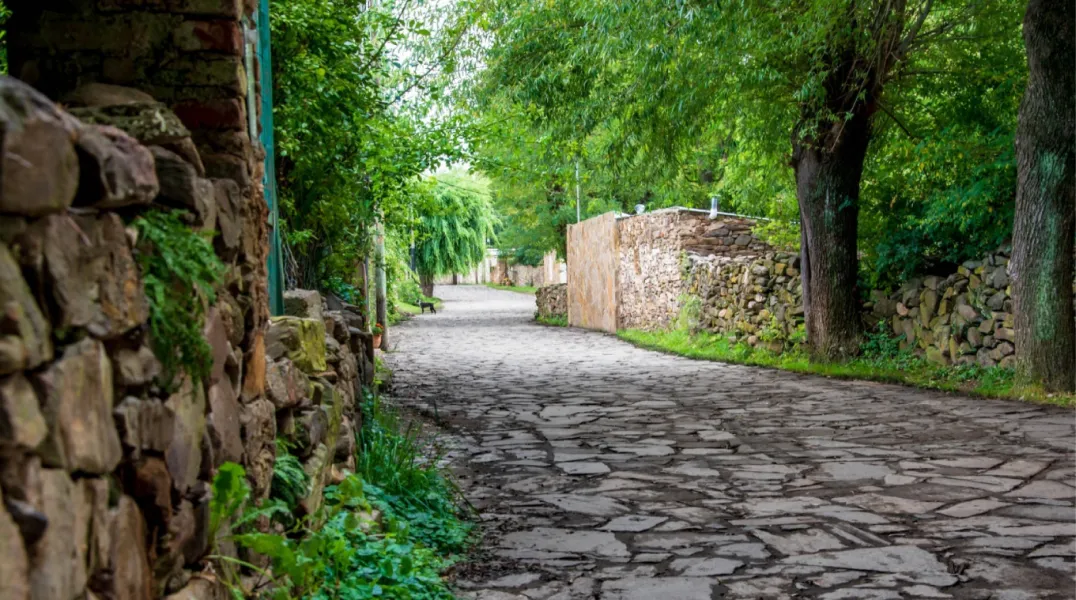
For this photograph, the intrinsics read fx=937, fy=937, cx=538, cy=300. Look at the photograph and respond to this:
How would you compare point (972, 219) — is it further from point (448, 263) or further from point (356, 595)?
point (448, 263)

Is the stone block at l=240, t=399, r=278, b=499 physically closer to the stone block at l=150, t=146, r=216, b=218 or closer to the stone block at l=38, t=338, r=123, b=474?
the stone block at l=150, t=146, r=216, b=218

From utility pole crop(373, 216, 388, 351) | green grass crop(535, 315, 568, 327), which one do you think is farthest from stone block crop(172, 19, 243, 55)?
green grass crop(535, 315, 568, 327)

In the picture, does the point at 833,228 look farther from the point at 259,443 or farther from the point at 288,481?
the point at 259,443

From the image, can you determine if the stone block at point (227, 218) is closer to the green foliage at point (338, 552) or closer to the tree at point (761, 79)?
the green foliage at point (338, 552)

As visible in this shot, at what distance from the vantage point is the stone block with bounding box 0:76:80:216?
1.36 meters


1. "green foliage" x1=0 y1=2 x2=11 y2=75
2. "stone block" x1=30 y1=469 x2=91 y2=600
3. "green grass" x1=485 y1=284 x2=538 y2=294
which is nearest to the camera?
"stone block" x1=30 y1=469 x2=91 y2=600

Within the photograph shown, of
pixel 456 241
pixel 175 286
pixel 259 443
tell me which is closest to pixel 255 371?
pixel 259 443

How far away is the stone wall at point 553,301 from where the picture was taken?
25703 mm

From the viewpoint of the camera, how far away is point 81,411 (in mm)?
1630

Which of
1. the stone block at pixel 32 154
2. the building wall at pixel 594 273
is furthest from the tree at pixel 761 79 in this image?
Result: the stone block at pixel 32 154

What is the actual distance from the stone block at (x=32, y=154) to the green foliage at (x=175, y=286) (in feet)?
1.61

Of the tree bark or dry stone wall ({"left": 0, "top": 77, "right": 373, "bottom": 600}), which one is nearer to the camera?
dry stone wall ({"left": 0, "top": 77, "right": 373, "bottom": 600})

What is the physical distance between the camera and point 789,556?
4.34 meters

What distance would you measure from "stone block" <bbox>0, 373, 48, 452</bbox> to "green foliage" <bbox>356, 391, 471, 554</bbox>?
3.16 metres
